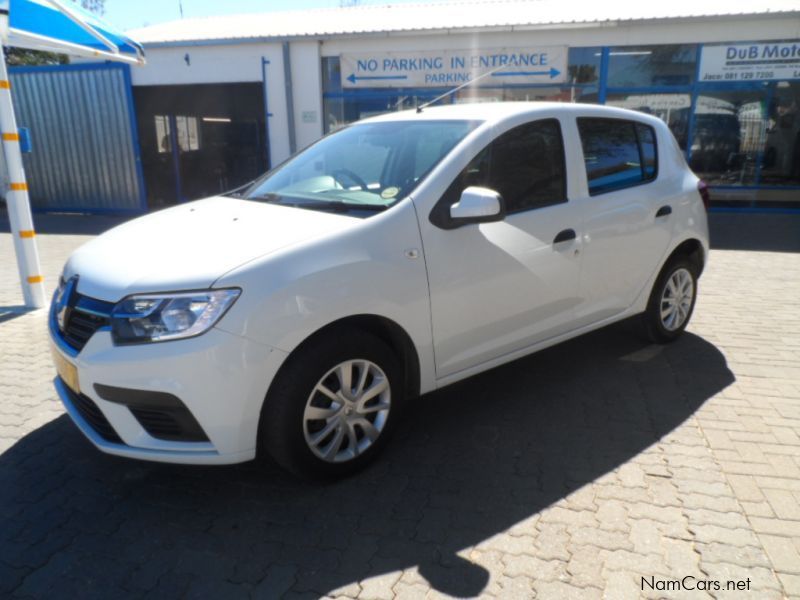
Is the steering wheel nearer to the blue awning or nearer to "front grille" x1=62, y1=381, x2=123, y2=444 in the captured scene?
"front grille" x1=62, y1=381, x2=123, y2=444

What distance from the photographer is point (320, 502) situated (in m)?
2.75

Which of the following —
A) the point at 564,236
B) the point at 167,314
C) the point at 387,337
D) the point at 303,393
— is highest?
the point at 564,236

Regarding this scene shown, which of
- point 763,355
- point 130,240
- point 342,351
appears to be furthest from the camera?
point 763,355

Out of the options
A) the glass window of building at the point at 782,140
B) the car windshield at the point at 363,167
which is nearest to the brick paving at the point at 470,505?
the car windshield at the point at 363,167

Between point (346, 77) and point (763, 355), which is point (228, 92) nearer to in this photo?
point (346, 77)

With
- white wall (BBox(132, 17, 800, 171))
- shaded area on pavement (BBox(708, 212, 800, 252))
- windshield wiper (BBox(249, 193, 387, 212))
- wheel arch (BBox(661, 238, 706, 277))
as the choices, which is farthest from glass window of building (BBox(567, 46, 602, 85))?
windshield wiper (BBox(249, 193, 387, 212))

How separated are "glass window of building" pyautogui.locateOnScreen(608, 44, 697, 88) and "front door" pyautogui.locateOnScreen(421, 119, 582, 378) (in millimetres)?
9281

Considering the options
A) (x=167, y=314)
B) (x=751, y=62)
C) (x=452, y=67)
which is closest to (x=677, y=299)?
(x=167, y=314)

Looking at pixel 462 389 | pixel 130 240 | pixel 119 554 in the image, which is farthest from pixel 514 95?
pixel 119 554

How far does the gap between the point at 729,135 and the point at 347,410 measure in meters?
12.2

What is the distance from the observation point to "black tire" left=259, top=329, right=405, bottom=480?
8.37 ft

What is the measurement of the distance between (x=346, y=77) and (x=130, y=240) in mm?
10214

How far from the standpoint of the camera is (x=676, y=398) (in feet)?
12.4

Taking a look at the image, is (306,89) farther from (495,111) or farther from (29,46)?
(495,111)
